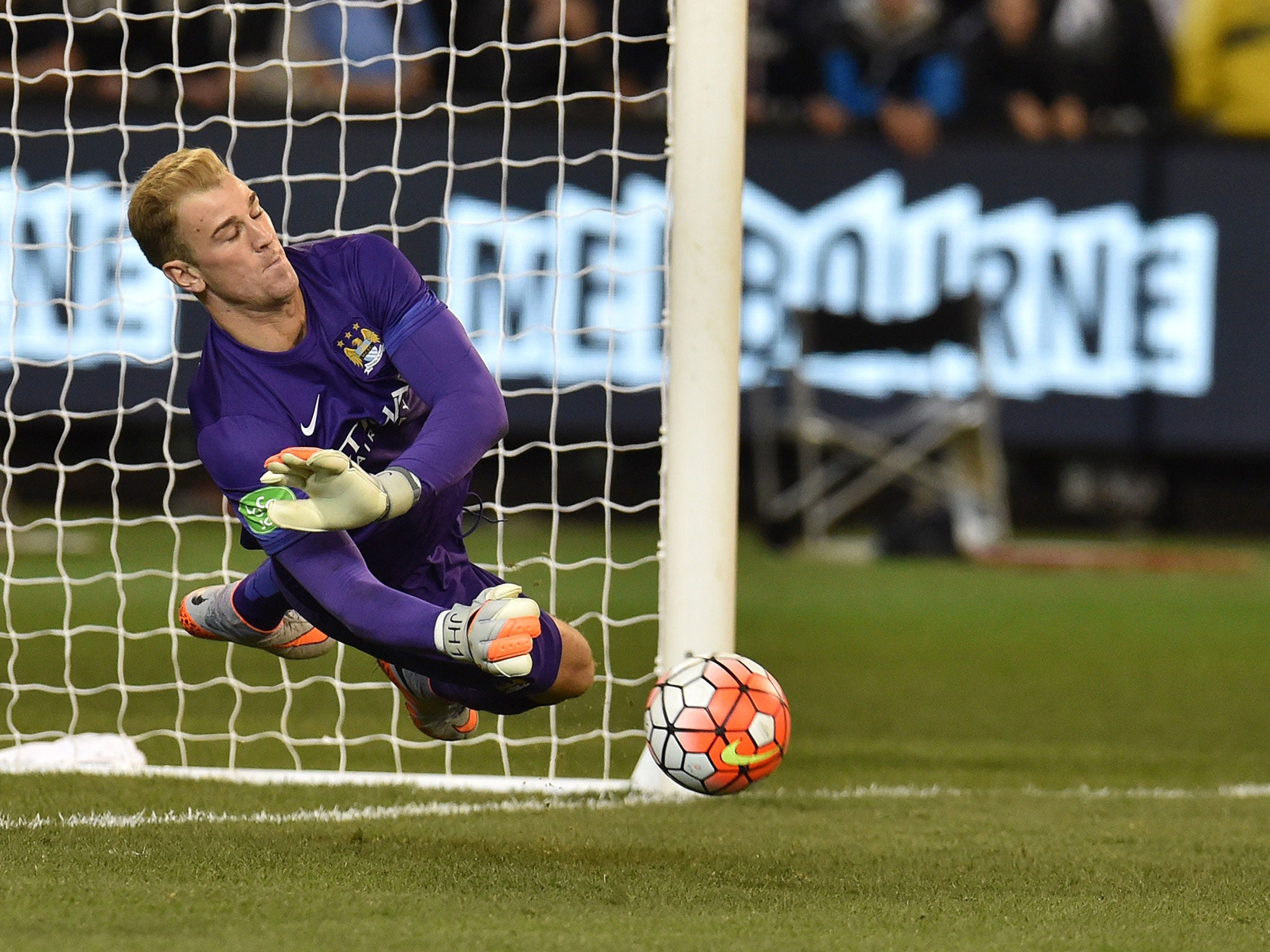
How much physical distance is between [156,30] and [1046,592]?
4.97 meters

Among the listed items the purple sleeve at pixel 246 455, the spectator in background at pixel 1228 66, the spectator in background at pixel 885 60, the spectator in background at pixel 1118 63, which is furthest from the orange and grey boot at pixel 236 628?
the spectator in background at pixel 1228 66

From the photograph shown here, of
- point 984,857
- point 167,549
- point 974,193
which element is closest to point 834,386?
point 974,193

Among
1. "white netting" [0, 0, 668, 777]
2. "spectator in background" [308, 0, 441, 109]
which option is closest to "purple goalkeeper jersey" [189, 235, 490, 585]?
"white netting" [0, 0, 668, 777]

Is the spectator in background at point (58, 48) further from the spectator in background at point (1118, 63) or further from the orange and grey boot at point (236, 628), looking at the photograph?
the spectator in background at point (1118, 63)

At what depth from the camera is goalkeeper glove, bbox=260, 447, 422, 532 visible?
2.92 m

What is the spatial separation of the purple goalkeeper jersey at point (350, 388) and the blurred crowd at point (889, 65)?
272 inches

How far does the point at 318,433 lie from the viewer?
→ 10.9 feet

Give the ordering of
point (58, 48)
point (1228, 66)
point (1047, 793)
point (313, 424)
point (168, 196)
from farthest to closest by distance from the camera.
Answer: point (1228, 66), point (58, 48), point (1047, 793), point (313, 424), point (168, 196)

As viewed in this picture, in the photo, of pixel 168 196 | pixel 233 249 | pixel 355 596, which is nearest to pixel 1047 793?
pixel 355 596

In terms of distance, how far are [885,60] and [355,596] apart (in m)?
8.68

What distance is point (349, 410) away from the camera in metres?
3.36

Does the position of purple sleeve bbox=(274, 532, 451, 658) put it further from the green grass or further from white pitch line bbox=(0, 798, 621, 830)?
white pitch line bbox=(0, 798, 621, 830)

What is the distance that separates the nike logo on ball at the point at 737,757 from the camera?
332cm

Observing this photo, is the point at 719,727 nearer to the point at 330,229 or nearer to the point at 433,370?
the point at 433,370
